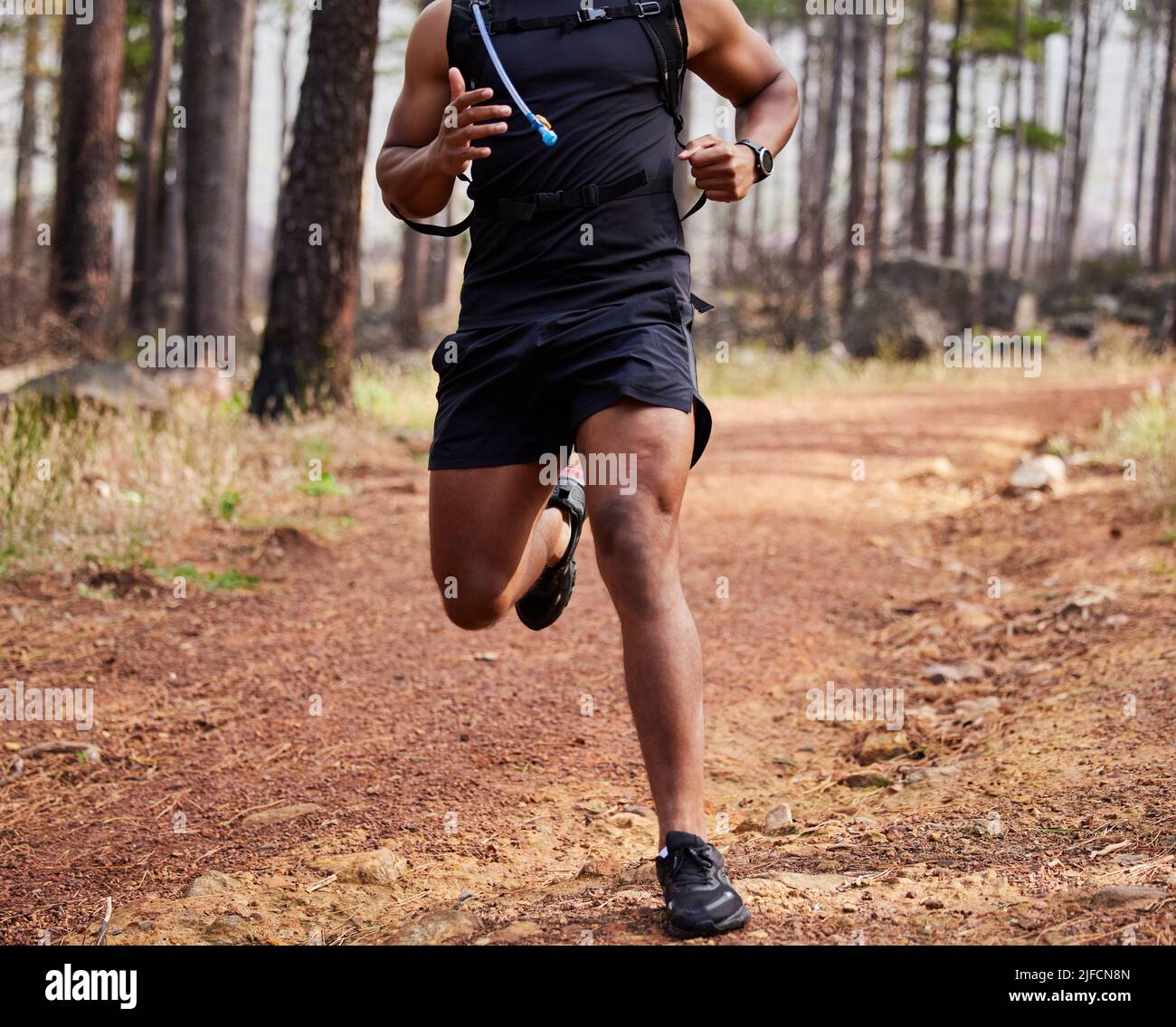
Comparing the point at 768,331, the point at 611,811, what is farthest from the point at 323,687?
the point at 768,331

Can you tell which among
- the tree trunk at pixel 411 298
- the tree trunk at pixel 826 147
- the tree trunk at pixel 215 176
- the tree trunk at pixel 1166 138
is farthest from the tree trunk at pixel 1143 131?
the tree trunk at pixel 215 176

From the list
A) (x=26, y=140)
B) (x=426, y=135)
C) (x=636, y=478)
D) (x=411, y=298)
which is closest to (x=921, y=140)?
(x=411, y=298)

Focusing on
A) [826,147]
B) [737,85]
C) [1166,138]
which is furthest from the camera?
[826,147]

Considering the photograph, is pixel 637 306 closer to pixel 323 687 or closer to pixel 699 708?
pixel 699 708

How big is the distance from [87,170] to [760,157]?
1155 centimetres

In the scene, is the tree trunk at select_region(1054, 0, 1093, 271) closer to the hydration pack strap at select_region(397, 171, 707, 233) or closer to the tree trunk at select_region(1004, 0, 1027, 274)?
the tree trunk at select_region(1004, 0, 1027, 274)

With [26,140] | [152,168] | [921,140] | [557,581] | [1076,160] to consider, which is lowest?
[557,581]

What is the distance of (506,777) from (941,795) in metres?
1.30

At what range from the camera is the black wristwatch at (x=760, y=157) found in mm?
2947

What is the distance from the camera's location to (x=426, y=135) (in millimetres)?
3205

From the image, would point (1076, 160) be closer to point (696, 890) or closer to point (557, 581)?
point (557, 581)

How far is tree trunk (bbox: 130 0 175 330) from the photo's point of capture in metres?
18.2

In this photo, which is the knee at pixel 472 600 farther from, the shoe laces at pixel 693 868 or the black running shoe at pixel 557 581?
the shoe laces at pixel 693 868

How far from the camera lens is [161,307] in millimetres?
20578
